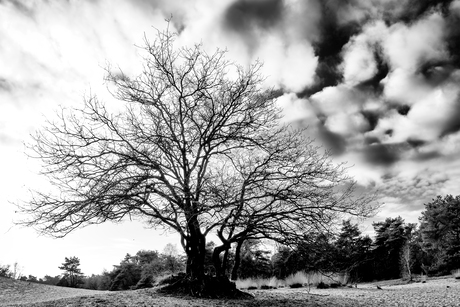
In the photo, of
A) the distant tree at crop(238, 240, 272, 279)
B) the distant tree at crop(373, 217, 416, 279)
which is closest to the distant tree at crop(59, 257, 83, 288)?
the distant tree at crop(238, 240, 272, 279)

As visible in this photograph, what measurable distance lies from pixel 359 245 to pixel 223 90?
30844mm

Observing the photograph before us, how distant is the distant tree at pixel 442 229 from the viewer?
27.5 m

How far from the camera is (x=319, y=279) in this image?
1445 centimetres

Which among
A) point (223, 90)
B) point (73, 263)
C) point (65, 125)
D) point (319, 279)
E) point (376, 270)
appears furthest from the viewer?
point (73, 263)

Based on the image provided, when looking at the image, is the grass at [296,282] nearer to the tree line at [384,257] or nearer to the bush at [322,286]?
the bush at [322,286]

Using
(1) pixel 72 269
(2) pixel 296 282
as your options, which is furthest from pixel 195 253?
(1) pixel 72 269

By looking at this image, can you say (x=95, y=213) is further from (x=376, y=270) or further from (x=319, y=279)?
(x=376, y=270)

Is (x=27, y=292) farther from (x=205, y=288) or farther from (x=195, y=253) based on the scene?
(x=205, y=288)

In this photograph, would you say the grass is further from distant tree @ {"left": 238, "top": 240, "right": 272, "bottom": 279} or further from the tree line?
distant tree @ {"left": 238, "top": 240, "right": 272, "bottom": 279}

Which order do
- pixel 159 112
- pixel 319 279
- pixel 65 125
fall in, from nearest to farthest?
1. pixel 65 125
2. pixel 159 112
3. pixel 319 279

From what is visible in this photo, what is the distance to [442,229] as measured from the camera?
1155 inches

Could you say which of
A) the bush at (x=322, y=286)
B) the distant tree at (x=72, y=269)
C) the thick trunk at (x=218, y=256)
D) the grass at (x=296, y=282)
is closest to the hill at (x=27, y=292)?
the thick trunk at (x=218, y=256)

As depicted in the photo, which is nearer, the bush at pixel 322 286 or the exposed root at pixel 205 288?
the exposed root at pixel 205 288

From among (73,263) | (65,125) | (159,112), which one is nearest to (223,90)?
(159,112)
